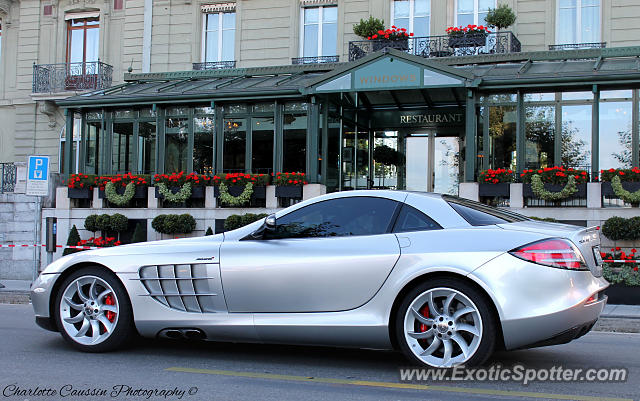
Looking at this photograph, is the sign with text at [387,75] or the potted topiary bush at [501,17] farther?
the potted topiary bush at [501,17]

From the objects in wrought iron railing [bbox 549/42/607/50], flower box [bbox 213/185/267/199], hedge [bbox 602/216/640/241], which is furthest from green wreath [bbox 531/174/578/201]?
flower box [bbox 213/185/267/199]

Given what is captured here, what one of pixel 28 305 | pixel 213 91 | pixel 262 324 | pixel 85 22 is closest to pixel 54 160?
pixel 85 22

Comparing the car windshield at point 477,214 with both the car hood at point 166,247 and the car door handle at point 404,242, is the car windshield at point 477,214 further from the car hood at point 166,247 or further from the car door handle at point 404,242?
the car hood at point 166,247

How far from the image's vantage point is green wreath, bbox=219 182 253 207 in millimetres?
18250

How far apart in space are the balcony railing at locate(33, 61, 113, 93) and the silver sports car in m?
19.4

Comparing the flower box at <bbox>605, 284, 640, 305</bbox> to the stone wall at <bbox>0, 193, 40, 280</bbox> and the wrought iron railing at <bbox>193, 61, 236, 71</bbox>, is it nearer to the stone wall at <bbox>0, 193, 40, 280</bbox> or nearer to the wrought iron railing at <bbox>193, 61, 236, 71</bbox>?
the wrought iron railing at <bbox>193, 61, 236, 71</bbox>

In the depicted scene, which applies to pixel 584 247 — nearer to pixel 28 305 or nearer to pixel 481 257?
pixel 481 257

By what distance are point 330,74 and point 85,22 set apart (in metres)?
12.4

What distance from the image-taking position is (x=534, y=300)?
4.92 metres

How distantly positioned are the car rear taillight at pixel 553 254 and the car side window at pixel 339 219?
1125mm

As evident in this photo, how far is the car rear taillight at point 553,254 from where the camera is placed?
4996 mm

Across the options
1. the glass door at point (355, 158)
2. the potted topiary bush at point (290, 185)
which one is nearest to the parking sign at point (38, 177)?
the potted topiary bush at point (290, 185)

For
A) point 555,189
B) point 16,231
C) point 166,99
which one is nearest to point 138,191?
point 166,99

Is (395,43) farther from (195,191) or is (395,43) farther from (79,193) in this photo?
(79,193)
